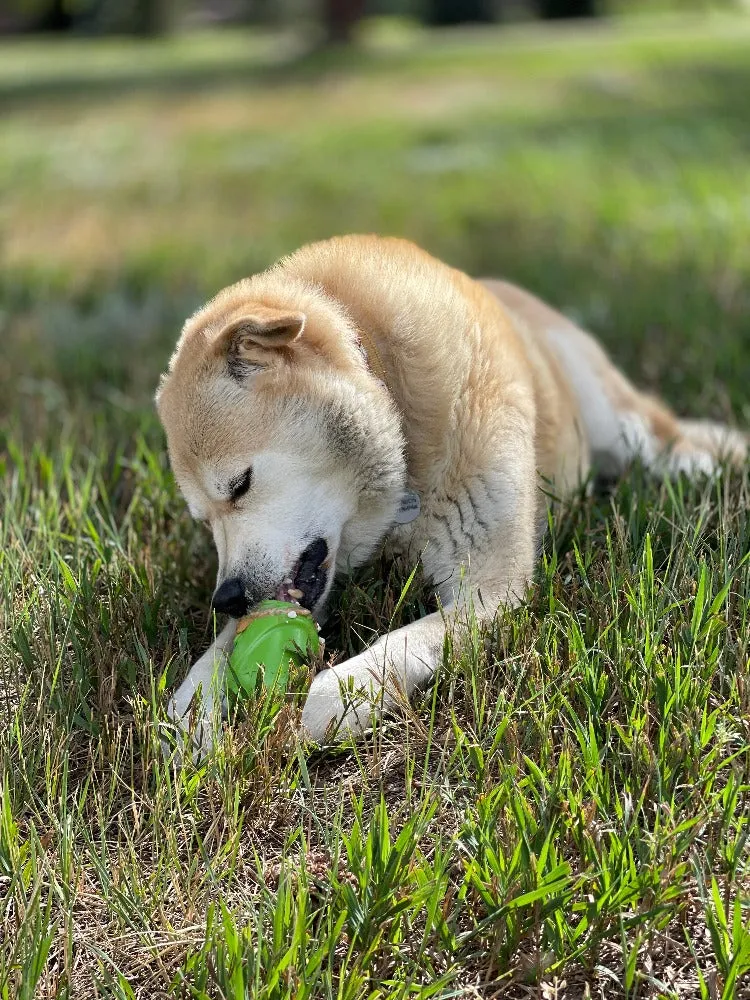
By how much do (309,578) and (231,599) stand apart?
0.74 ft

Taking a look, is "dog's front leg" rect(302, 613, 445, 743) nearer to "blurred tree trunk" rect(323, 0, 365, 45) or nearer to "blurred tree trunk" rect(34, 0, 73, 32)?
"blurred tree trunk" rect(323, 0, 365, 45)

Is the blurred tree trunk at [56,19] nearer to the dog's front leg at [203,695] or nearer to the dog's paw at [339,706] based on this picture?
the dog's front leg at [203,695]

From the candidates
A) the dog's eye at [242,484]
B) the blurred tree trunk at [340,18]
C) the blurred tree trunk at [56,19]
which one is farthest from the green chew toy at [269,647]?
the blurred tree trunk at [56,19]

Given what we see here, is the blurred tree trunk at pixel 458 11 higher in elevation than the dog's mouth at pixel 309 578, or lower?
higher

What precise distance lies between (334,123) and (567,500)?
11.3 metres

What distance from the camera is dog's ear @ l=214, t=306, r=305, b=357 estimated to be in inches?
115

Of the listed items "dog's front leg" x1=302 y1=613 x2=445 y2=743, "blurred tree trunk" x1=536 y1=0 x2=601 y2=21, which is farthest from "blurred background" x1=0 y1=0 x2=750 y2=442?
"blurred tree trunk" x1=536 y1=0 x2=601 y2=21

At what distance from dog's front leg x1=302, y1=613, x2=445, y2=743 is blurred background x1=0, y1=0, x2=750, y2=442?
1.91 m

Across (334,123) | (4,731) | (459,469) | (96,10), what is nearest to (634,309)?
(459,469)

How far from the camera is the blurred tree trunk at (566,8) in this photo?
31625 millimetres

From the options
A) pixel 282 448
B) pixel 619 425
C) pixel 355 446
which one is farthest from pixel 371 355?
pixel 619 425

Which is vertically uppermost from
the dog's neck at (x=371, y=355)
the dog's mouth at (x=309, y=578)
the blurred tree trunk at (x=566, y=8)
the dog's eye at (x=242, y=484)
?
the blurred tree trunk at (x=566, y=8)

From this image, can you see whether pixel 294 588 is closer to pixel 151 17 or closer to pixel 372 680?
pixel 372 680

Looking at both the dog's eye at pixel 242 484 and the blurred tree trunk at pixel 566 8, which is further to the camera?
the blurred tree trunk at pixel 566 8
